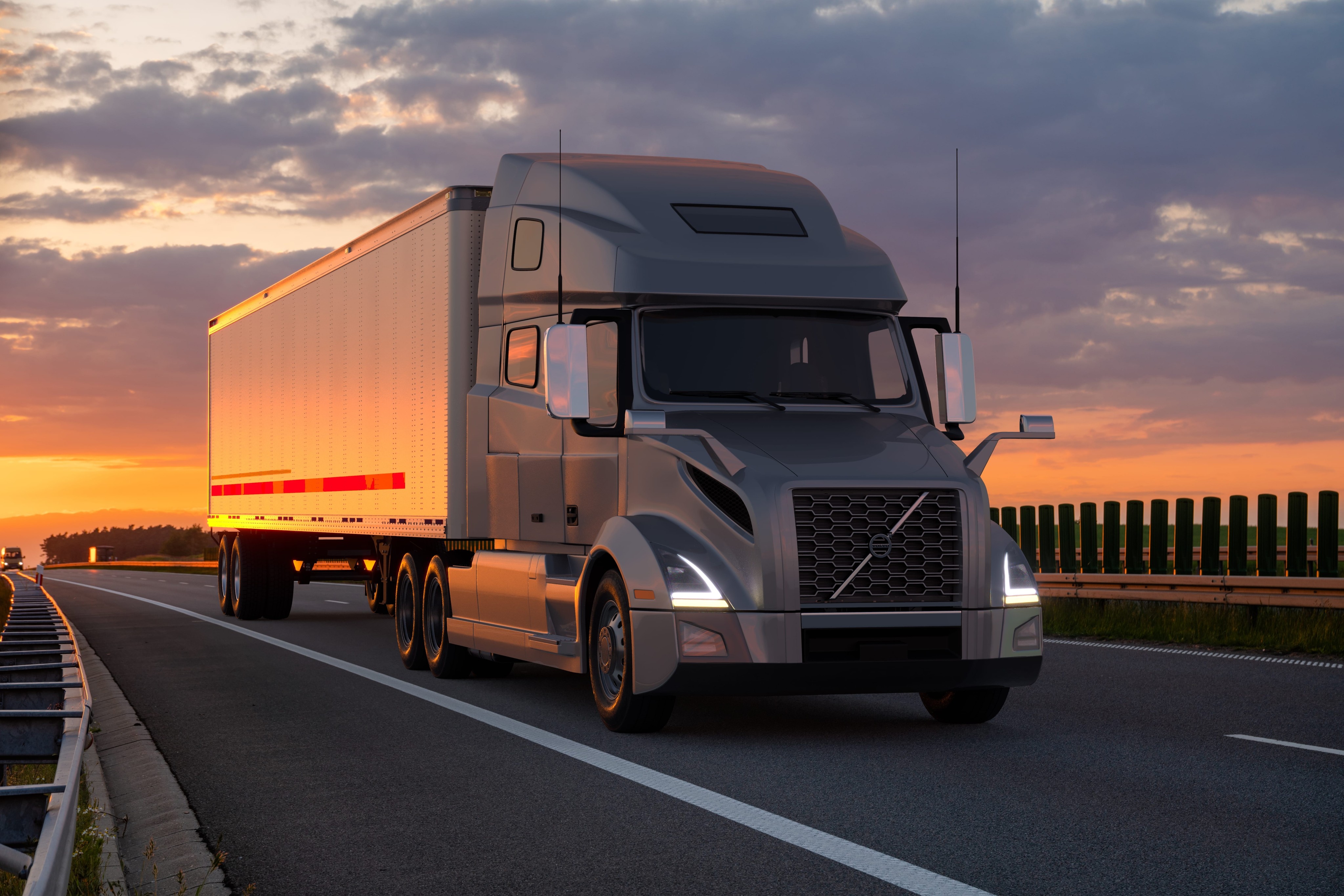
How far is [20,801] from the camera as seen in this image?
5.27 m

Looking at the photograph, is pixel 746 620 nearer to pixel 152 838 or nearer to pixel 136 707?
pixel 152 838

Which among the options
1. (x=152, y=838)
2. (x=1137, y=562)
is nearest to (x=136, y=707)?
(x=152, y=838)

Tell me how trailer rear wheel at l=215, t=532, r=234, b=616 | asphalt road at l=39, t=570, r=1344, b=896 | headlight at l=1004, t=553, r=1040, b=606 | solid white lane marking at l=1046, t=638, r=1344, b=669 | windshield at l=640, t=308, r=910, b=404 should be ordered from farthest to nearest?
trailer rear wheel at l=215, t=532, r=234, b=616 → solid white lane marking at l=1046, t=638, r=1344, b=669 → windshield at l=640, t=308, r=910, b=404 → headlight at l=1004, t=553, r=1040, b=606 → asphalt road at l=39, t=570, r=1344, b=896

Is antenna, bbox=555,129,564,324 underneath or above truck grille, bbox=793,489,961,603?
above

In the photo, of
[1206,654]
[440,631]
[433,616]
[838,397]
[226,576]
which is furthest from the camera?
[226,576]

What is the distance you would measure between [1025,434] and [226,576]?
16.1m

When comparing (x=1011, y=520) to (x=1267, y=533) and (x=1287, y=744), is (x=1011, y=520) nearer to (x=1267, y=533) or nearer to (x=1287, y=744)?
(x=1267, y=533)

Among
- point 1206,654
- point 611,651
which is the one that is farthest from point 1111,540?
point 611,651

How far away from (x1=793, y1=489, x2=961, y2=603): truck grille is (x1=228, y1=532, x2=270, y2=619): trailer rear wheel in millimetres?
14272

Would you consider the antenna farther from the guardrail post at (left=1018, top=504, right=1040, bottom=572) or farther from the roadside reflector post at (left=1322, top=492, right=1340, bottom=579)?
the guardrail post at (left=1018, top=504, right=1040, bottom=572)

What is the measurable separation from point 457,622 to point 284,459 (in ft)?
23.0

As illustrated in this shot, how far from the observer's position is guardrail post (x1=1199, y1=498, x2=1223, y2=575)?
65.0 feet

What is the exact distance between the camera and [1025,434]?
9.86m

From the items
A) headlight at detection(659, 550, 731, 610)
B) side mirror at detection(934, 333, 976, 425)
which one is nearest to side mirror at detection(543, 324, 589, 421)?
headlight at detection(659, 550, 731, 610)
